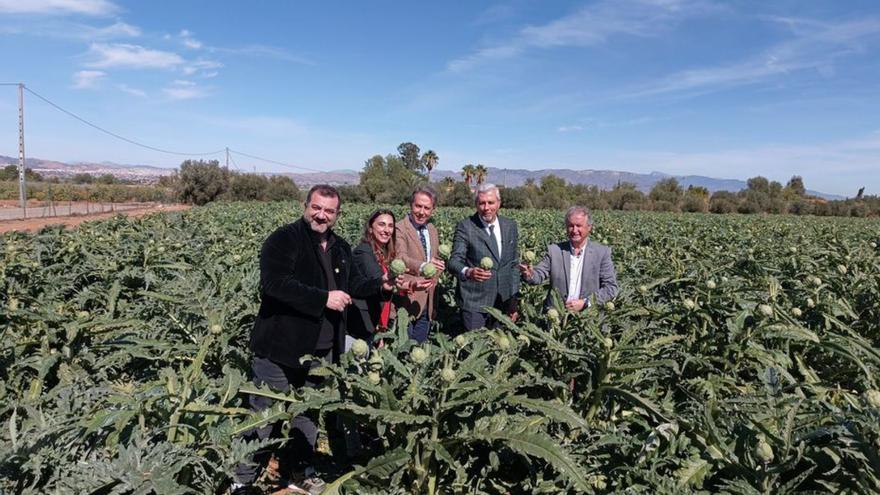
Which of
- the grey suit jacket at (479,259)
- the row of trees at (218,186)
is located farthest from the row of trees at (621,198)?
the grey suit jacket at (479,259)

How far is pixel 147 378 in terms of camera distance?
12.1 feet

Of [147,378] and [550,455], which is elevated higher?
[550,455]

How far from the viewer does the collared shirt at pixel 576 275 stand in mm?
4180

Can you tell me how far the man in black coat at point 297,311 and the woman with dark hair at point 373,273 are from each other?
602mm

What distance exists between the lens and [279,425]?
359 cm

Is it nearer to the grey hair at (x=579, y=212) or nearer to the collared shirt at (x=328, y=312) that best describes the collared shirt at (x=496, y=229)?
the grey hair at (x=579, y=212)

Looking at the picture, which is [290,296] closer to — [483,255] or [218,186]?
[483,255]

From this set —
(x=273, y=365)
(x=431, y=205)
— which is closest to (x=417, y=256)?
(x=431, y=205)

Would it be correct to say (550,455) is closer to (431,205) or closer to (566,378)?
(566,378)

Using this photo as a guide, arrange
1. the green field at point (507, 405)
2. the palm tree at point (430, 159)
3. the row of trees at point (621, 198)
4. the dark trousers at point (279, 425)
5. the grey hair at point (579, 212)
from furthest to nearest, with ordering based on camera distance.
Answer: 1. the palm tree at point (430, 159)
2. the row of trees at point (621, 198)
3. the grey hair at point (579, 212)
4. the dark trousers at point (279, 425)
5. the green field at point (507, 405)

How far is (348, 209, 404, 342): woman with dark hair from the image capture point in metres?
4.16

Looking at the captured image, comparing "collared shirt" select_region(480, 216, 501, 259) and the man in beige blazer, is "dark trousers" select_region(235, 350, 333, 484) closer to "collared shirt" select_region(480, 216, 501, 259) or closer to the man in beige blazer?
the man in beige blazer

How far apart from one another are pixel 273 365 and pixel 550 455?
191 centimetres

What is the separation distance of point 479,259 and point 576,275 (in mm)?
834
